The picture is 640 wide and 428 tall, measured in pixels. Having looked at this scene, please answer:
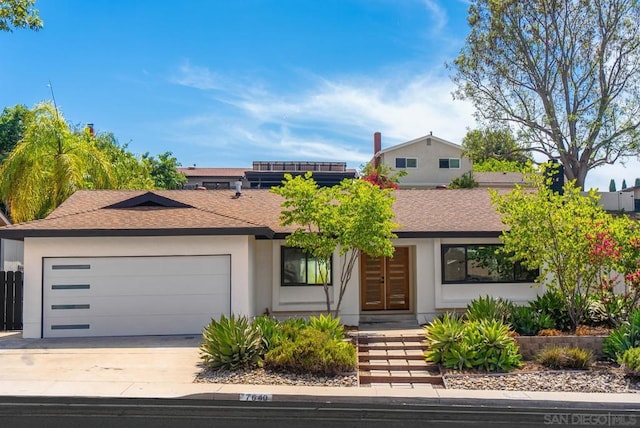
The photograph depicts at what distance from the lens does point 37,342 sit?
42.8 feet

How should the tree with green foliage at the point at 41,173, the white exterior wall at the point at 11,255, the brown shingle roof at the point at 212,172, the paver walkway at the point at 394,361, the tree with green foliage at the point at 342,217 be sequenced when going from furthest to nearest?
the brown shingle roof at the point at 212,172 → the white exterior wall at the point at 11,255 → the tree with green foliage at the point at 41,173 → the tree with green foliage at the point at 342,217 → the paver walkway at the point at 394,361

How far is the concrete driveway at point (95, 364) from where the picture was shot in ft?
30.8

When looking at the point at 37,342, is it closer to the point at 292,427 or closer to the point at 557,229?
the point at 292,427

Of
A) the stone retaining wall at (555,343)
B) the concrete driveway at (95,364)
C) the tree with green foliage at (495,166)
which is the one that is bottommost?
the concrete driveway at (95,364)

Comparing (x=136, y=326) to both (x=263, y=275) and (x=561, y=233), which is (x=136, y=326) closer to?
(x=263, y=275)

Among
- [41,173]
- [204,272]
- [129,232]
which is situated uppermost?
[41,173]

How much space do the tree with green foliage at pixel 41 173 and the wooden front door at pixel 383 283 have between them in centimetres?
1194

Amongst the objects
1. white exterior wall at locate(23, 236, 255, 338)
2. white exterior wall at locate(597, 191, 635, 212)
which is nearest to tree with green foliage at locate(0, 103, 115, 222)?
white exterior wall at locate(23, 236, 255, 338)

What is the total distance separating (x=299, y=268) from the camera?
15.6m

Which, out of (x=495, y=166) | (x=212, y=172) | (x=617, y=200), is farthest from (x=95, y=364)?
(x=495, y=166)

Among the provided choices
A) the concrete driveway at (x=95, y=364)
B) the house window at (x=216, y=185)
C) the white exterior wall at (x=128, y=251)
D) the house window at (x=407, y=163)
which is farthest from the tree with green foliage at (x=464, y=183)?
the concrete driveway at (x=95, y=364)

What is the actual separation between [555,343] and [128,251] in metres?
10.3

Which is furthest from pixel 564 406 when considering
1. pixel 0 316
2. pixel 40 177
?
pixel 40 177

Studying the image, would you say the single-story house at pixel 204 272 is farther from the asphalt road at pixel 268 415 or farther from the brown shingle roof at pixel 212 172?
the brown shingle roof at pixel 212 172
